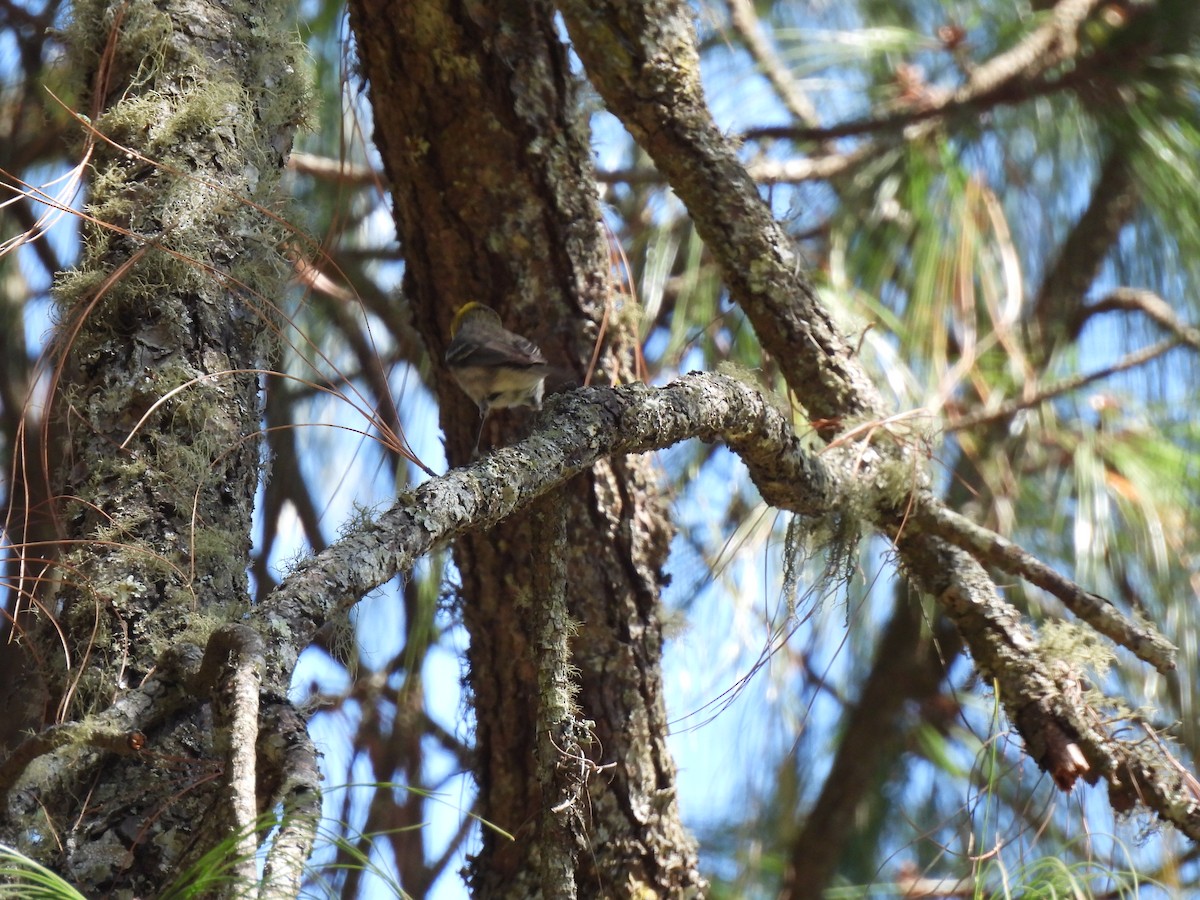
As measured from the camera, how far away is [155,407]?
104 cm

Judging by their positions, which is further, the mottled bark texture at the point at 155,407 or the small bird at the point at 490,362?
the small bird at the point at 490,362

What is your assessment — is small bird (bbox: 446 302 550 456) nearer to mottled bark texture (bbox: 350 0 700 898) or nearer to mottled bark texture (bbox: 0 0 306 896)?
mottled bark texture (bbox: 350 0 700 898)

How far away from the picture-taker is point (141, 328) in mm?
1111

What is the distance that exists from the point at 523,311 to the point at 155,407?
2.77 ft

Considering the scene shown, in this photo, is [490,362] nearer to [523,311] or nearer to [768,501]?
[523,311]

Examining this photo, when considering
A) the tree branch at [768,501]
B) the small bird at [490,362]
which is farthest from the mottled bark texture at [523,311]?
the tree branch at [768,501]

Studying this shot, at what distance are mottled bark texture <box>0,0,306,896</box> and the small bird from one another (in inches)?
19.1

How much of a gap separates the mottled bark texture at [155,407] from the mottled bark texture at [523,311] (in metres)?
0.48

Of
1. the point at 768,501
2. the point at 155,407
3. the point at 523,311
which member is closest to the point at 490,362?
the point at 523,311

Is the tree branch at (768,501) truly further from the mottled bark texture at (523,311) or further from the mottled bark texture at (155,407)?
the mottled bark texture at (523,311)

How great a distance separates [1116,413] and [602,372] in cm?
162

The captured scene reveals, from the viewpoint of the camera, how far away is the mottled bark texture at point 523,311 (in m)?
1.69

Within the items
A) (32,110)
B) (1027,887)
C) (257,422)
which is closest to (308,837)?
(257,422)

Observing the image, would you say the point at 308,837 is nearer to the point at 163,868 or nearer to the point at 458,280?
the point at 163,868
